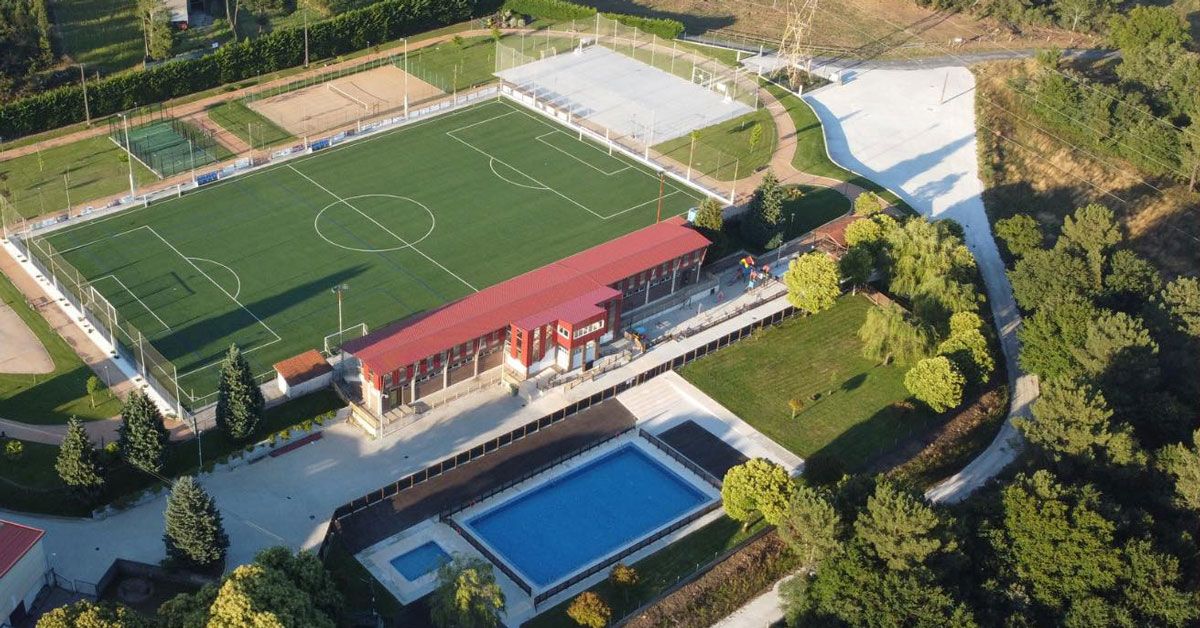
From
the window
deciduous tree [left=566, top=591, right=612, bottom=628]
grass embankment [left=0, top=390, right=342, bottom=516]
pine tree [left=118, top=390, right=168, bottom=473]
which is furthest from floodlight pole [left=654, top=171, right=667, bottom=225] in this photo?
pine tree [left=118, top=390, right=168, bottom=473]

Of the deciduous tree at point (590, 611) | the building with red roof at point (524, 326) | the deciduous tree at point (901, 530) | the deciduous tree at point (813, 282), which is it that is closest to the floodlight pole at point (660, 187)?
the building with red roof at point (524, 326)

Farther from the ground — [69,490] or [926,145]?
[926,145]

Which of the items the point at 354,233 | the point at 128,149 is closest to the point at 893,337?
the point at 354,233

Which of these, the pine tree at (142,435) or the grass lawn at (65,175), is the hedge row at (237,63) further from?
the pine tree at (142,435)

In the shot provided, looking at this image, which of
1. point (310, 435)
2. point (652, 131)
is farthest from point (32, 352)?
point (652, 131)

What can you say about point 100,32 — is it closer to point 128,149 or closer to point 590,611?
point 128,149

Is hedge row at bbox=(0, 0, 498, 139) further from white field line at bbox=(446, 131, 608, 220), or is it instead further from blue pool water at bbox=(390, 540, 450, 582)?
blue pool water at bbox=(390, 540, 450, 582)
